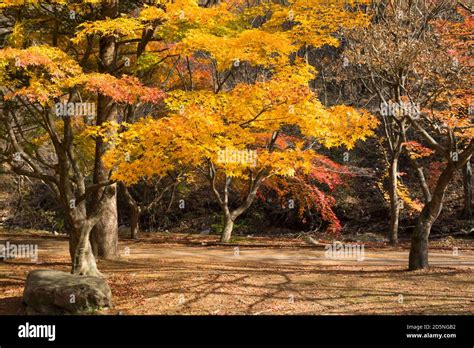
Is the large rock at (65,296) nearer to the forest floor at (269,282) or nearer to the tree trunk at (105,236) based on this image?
the forest floor at (269,282)

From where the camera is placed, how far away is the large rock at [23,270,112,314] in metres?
8.94

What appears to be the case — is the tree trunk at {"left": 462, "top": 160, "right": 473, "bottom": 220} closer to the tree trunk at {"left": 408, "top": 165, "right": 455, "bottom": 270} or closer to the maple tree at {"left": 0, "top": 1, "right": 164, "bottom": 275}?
the tree trunk at {"left": 408, "top": 165, "right": 455, "bottom": 270}

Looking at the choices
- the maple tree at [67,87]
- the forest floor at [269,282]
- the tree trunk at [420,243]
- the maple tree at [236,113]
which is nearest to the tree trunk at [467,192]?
the forest floor at [269,282]

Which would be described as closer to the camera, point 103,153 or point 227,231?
point 103,153

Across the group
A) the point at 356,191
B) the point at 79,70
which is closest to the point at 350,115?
the point at 79,70

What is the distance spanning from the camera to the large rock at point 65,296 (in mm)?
8938

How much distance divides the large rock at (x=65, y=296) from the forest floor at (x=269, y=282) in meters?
0.35

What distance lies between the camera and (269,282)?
1138cm

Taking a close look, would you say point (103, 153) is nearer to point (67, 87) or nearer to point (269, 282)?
point (67, 87)

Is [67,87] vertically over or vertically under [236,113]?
over

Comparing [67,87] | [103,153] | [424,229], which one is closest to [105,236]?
[103,153]

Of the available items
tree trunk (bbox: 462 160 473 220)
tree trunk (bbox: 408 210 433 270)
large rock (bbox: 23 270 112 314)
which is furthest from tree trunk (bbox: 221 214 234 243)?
tree trunk (bbox: 462 160 473 220)

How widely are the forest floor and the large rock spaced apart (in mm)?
347

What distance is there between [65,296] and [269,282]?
4.49 metres
